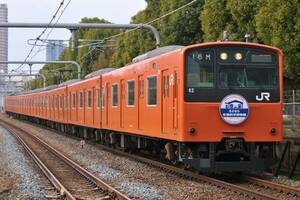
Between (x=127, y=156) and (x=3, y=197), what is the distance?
7792mm

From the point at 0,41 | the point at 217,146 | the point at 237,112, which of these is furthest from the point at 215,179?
the point at 0,41

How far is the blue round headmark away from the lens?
38.8ft

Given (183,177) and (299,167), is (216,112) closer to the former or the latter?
(183,177)

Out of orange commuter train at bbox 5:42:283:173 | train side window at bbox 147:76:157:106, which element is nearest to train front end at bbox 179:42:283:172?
orange commuter train at bbox 5:42:283:173

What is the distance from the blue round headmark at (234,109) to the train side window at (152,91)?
2315mm

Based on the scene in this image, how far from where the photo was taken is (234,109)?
11875 mm

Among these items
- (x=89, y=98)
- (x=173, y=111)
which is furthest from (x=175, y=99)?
(x=89, y=98)

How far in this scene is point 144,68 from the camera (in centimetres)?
1478

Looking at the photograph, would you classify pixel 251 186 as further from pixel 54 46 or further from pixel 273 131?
pixel 54 46

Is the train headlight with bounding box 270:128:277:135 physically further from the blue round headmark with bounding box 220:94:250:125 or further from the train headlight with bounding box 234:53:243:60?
the train headlight with bounding box 234:53:243:60

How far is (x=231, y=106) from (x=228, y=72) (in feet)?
2.46

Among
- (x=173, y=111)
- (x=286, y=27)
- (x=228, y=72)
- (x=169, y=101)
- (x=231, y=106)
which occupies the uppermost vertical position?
(x=286, y=27)

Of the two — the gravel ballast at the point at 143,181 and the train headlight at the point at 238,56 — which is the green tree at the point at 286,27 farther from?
the train headlight at the point at 238,56

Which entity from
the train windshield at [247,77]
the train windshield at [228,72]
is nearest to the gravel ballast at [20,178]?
the train windshield at [228,72]
